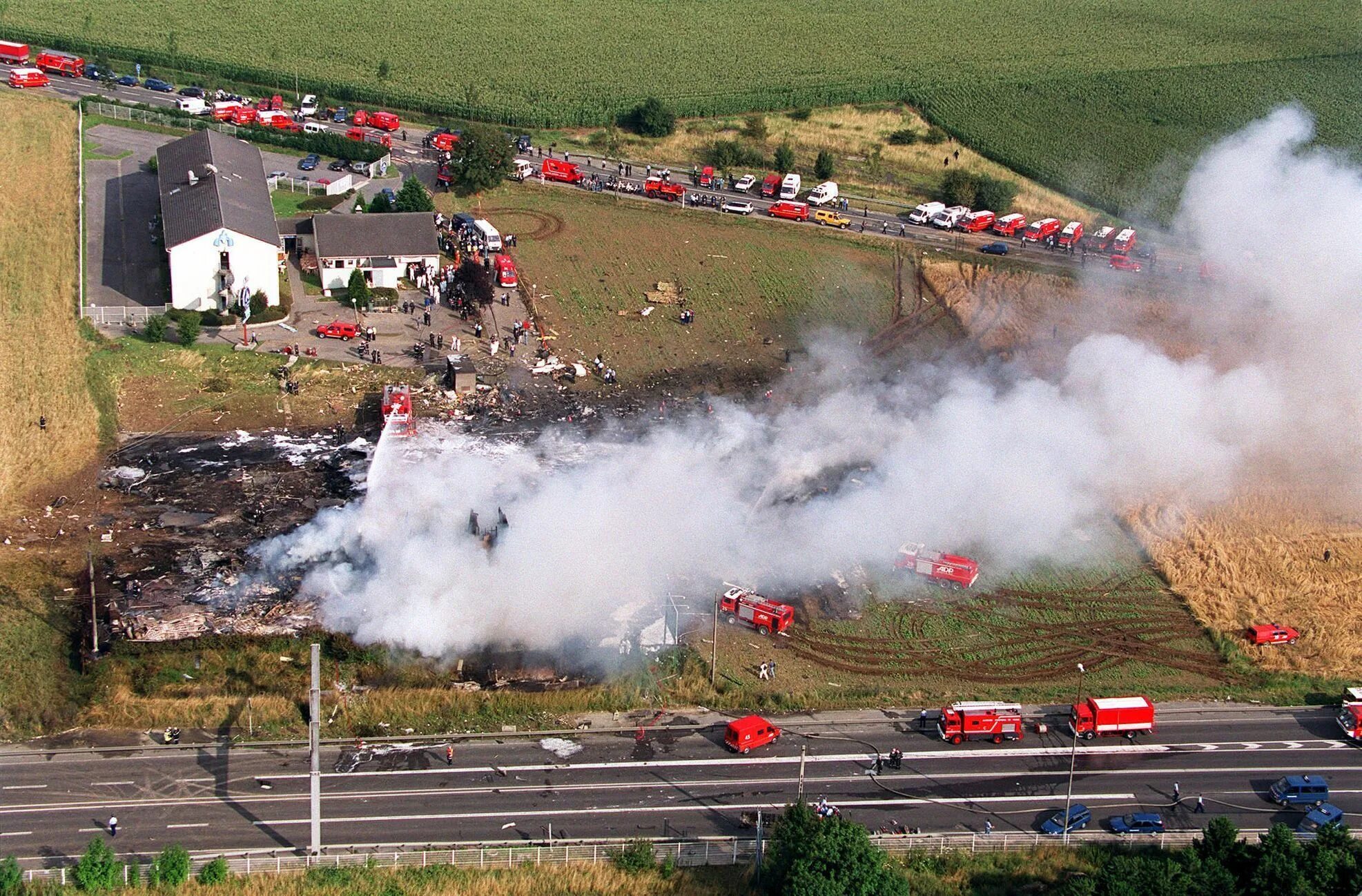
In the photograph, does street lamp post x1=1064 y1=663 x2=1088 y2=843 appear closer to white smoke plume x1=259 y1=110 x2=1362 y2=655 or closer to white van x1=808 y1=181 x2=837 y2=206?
white smoke plume x1=259 y1=110 x2=1362 y2=655

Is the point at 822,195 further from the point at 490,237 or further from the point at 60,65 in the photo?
the point at 60,65

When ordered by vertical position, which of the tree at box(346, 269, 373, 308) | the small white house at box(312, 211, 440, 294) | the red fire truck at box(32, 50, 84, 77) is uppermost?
the red fire truck at box(32, 50, 84, 77)

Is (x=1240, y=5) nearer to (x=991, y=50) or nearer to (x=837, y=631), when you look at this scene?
(x=991, y=50)

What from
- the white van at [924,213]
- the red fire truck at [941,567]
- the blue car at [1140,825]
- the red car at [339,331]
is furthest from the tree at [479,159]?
the blue car at [1140,825]

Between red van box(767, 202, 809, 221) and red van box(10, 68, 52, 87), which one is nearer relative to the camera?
red van box(767, 202, 809, 221)

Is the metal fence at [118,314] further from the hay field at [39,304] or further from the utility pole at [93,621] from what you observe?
the utility pole at [93,621]

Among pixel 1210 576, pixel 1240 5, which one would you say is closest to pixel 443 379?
pixel 1210 576

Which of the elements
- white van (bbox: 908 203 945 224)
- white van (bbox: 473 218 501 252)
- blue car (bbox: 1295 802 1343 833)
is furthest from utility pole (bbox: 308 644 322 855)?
white van (bbox: 908 203 945 224)
